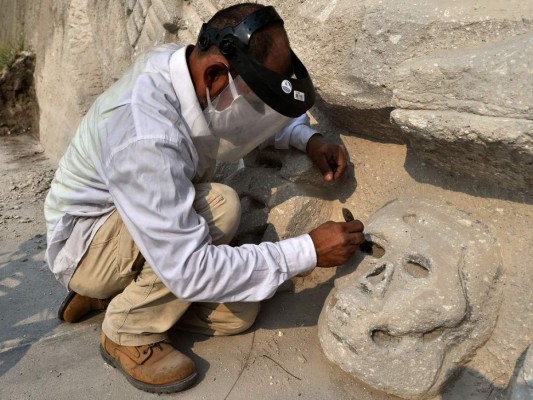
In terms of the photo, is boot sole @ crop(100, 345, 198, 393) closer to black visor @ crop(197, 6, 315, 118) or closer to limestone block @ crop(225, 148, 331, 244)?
limestone block @ crop(225, 148, 331, 244)

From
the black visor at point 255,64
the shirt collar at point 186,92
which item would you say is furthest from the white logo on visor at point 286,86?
the shirt collar at point 186,92

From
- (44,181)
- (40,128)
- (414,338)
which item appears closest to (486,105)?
(414,338)

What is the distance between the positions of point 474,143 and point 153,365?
105 centimetres

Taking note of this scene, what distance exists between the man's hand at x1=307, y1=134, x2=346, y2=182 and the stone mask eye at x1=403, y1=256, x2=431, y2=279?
0.45 m

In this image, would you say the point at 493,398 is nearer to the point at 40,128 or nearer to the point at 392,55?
the point at 392,55

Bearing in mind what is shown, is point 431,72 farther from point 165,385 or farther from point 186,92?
point 165,385

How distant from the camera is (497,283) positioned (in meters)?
1.50

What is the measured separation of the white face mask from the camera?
1417 millimetres

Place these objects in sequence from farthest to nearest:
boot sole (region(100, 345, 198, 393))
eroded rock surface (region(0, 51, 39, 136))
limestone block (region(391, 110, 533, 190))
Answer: eroded rock surface (region(0, 51, 39, 136)), boot sole (region(100, 345, 198, 393)), limestone block (region(391, 110, 533, 190))

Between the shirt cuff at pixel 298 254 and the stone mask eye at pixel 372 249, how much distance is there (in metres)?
0.22

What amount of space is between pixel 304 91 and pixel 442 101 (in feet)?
1.20

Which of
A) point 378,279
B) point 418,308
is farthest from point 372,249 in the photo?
point 418,308

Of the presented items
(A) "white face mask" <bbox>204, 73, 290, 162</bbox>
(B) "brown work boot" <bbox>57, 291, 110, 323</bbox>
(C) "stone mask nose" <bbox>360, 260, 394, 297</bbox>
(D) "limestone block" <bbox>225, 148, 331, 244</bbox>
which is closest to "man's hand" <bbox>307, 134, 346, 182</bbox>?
(D) "limestone block" <bbox>225, 148, 331, 244</bbox>

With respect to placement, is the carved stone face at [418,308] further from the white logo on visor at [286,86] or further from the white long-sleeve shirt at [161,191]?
the white logo on visor at [286,86]
